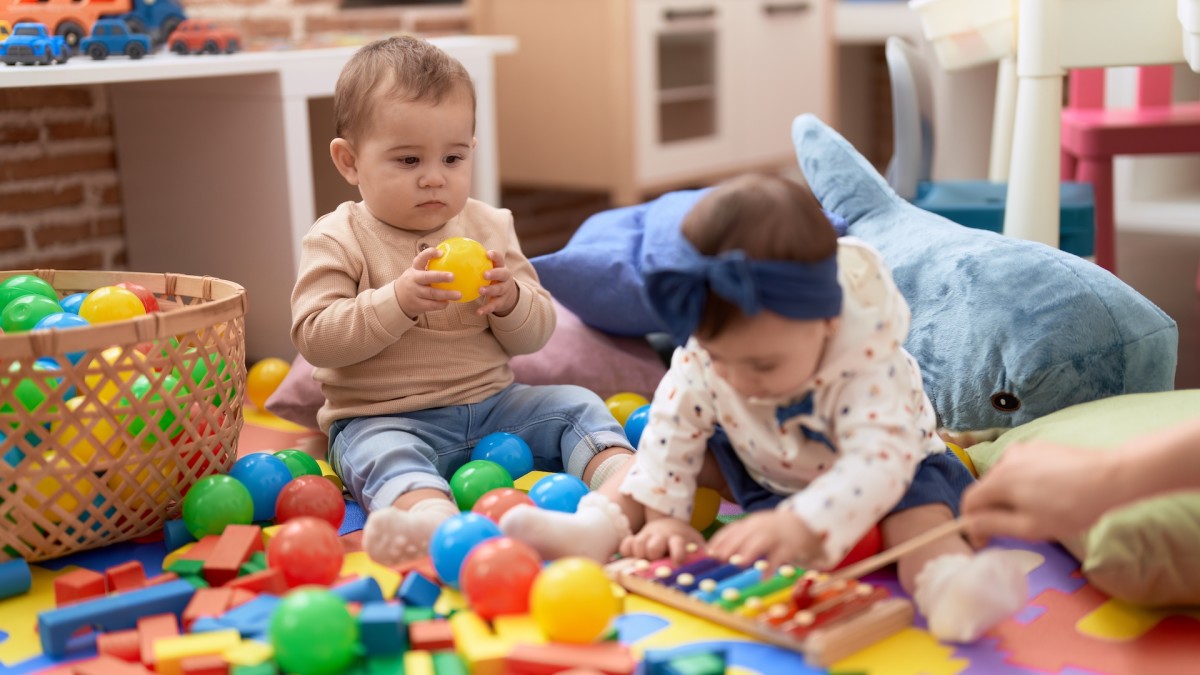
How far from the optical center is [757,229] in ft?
2.90

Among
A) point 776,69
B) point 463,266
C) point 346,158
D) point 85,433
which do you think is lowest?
point 85,433

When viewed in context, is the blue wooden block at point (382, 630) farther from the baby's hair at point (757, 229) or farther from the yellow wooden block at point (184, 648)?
the baby's hair at point (757, 229)

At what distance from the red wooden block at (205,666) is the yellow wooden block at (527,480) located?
0.46 meters

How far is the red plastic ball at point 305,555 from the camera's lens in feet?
3.28

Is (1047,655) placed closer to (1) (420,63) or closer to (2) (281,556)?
(2) (281,556)

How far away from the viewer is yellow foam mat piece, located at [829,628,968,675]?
2.85ft

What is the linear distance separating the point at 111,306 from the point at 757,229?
2.43ft

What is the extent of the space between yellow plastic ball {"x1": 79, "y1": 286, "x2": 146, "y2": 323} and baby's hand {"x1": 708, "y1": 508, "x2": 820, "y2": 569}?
71 cm

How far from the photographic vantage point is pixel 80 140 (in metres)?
2.04

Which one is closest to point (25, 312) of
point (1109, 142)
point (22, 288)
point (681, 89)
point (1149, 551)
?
point (22, 288)

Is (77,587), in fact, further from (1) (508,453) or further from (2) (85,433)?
(1) (508,453)

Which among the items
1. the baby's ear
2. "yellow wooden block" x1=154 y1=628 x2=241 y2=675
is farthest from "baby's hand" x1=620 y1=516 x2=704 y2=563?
the baby's ear

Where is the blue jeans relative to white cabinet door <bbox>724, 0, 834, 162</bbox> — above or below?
below

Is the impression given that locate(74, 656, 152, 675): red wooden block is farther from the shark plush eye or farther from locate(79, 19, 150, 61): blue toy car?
locate(79, 19, 150, 61): blue toy car
